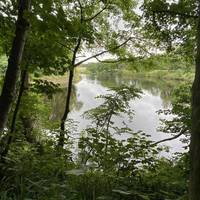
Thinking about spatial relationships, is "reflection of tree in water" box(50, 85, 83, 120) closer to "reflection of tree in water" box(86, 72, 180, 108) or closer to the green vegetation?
"reflection of tree in water" box(86, 72, 180, 108)

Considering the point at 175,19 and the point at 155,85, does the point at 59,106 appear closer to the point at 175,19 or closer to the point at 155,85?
the point at 175,19

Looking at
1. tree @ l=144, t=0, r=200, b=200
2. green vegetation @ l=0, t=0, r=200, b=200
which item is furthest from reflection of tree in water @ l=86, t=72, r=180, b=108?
green vegetation @ l=0, t=0, r=200, b=200

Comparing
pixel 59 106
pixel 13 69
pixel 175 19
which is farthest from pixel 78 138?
pixel 59 106

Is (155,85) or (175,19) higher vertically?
(155,85)

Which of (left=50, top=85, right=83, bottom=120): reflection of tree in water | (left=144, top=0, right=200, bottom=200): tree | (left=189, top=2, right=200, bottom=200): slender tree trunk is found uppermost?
(left=50, top=85, right=83, bottom=120): reflection of tree in water

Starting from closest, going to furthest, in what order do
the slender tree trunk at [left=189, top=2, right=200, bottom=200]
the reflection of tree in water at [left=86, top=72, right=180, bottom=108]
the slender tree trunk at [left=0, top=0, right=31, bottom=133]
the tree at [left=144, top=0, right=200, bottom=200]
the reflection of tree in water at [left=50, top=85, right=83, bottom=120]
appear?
1. the slender tree trunk at [left=189, top=2, right=200, bottom=200]
2. the slender tree trunk at [left=0, top=0, right=31, bottom=133]
3. the tree at [left=144, top=0, right=200, bottom=200]
4. the reflection of tree in water at [left=50, top=85, right=83, bottom=120]
5. the reflection of tree in water at [left=86, top=72, right=180, bottom=108]

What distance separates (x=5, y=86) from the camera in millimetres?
3357

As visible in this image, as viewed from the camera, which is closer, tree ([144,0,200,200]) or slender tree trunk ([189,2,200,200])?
slender tree trunk ([189,2,200,200])

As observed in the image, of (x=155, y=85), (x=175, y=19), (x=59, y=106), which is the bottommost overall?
(x=175, y=19)

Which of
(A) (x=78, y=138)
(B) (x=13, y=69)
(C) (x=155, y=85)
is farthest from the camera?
(C) (x=155, y=85)

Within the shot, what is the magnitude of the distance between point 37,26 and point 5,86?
718mm

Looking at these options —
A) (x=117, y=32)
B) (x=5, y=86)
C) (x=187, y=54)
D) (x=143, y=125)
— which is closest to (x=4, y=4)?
(x=5, y=86)

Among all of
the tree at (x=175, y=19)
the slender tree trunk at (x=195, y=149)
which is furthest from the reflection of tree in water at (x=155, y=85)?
the slender tree trunk at (x=195, y=149)

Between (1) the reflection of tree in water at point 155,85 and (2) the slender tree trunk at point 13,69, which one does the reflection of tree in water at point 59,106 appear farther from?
(2) the slender tree trunk at point 13,69
